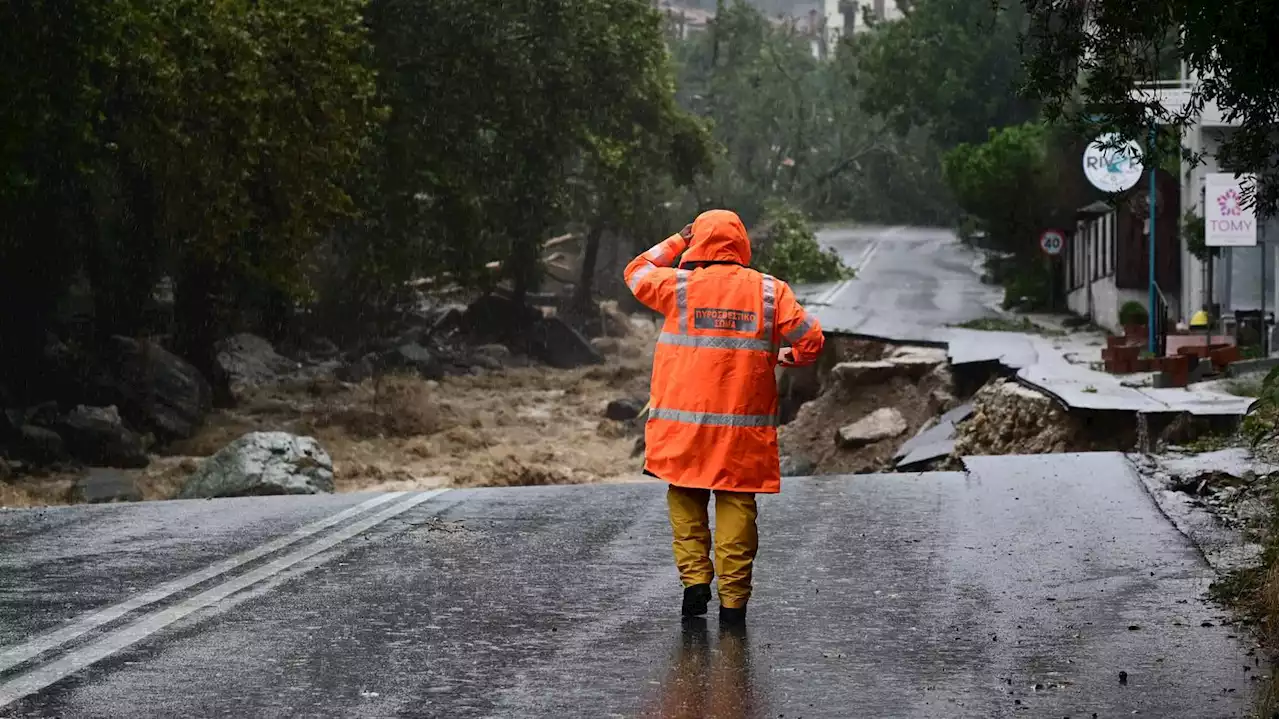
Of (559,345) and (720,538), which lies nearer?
(720,538)

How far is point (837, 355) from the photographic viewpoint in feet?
99.1

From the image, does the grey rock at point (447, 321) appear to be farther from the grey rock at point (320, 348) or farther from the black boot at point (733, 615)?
the black boot at point (733, 615)

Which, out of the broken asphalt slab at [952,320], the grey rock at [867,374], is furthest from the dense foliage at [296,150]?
the grey rock at [867,374]

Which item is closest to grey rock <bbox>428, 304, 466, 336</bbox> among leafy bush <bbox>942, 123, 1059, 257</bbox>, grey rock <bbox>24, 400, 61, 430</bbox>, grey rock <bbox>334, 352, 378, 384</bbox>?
grey rock <bbox>334, 352, 378, 384</bbox>

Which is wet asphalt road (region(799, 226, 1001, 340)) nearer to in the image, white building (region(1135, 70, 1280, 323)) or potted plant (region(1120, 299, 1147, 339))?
potted plant (region(1120, 299, 1147, 339))

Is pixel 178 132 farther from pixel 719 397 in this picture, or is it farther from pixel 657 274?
pixel 719 397

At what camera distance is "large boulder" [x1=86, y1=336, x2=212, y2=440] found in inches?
1192

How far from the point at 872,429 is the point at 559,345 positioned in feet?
91.3

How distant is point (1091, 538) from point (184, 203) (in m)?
19.2

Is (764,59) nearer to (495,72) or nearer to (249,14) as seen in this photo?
(495,72)

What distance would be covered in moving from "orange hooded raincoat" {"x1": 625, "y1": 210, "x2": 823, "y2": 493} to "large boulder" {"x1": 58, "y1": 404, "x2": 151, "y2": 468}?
2135 centimetres

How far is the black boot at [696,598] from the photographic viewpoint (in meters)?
7.47

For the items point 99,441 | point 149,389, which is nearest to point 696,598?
point 99,441

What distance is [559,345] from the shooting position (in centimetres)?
5141
